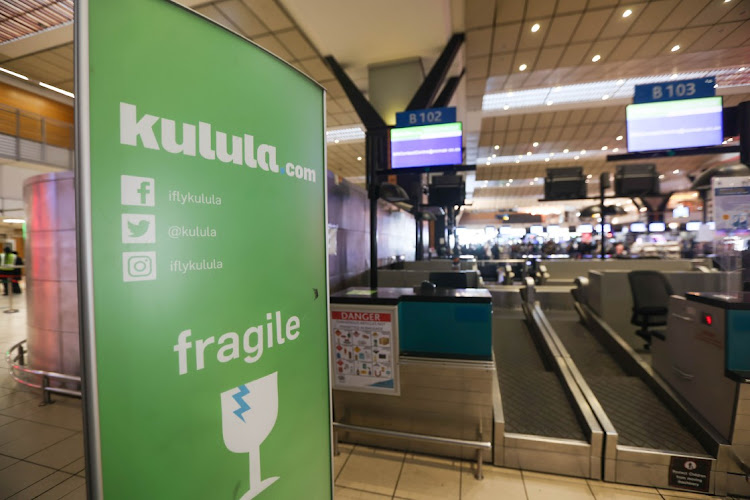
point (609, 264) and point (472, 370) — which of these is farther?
point (609, 264)

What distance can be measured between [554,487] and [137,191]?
292 centimetres

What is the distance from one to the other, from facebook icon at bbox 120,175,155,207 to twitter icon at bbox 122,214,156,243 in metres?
0.03

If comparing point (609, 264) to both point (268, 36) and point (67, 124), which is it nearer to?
point (268, 36)

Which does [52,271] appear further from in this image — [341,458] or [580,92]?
[580,92]

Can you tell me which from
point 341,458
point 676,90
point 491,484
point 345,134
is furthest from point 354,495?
point 345,134

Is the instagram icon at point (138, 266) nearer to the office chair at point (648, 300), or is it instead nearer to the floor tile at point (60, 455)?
the floor tile at point (60, 455)

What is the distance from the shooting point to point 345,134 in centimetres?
1270

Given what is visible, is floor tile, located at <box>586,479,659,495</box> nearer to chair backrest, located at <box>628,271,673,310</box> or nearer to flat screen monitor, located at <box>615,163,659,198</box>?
chair backrest, located at <box>628,271,673,310</box>

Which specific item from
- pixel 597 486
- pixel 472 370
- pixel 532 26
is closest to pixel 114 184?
pixel 472 370

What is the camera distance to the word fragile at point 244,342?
1011 millimetres

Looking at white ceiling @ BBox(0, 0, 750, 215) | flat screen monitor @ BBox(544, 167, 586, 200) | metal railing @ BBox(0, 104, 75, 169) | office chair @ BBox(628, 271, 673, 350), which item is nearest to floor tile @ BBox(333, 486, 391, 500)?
office chair @ BBox(628, 271, 673, 350)

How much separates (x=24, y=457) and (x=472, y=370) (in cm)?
385

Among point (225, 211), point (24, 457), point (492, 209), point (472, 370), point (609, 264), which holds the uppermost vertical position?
point (492, 209)

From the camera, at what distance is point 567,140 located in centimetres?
1347
